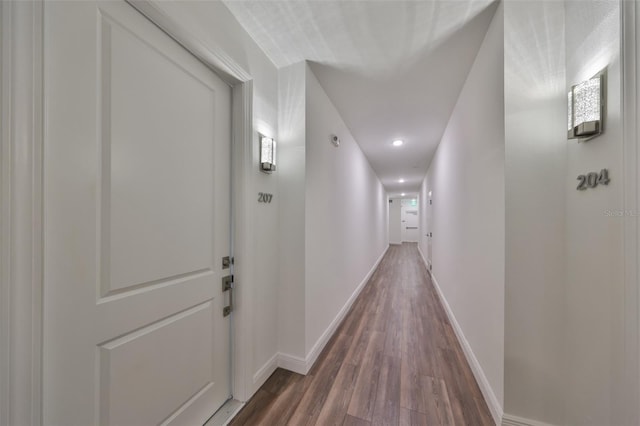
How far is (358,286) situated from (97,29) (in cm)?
391

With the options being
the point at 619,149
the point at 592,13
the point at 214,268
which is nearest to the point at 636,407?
the point at 619,149

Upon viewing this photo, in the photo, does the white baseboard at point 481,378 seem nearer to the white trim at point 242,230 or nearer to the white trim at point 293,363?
the white trim at point 293,363

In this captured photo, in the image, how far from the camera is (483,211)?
1.62 metres

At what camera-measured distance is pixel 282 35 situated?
1.57m

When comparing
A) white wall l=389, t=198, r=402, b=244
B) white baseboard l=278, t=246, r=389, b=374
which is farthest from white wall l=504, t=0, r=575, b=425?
white wall l=389, t=198, r=402, b=244

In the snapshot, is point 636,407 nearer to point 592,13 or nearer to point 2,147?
point 592,13

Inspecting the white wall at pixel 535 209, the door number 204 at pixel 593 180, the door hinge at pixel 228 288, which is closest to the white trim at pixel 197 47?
the door hinge at pixel 228 288

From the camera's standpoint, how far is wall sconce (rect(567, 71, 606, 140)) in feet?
3.22

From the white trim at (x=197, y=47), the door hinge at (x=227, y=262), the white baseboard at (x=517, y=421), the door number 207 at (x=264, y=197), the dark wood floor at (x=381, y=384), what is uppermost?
the white trim at (x=197, y=47)

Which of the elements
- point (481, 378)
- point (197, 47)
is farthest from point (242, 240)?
point (481, 378)

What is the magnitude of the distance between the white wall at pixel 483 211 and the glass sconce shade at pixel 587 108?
29 centimetres

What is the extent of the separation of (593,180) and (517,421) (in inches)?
54.7

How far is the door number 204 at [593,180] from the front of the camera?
98 centimetres

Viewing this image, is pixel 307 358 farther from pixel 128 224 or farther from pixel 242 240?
pixel 128 224
